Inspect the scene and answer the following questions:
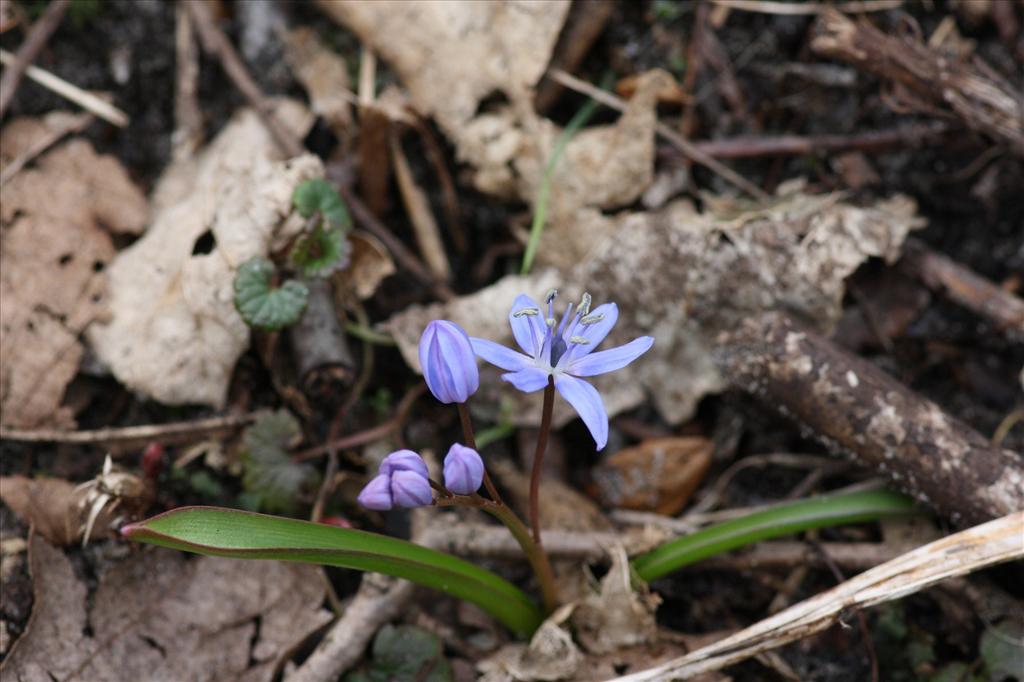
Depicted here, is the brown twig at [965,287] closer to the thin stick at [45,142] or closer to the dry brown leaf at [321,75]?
the dry brown leaf at [321,75]

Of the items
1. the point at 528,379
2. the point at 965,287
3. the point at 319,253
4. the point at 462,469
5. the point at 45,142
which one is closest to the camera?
the point at 462,469

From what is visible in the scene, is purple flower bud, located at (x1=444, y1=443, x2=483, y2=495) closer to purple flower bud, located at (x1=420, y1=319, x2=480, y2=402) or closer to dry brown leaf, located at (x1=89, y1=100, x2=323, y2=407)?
purple flower bud, located at (x1=420, y1=319, x2=480, y2=402)

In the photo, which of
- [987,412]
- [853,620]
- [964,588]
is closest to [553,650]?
[853,620]

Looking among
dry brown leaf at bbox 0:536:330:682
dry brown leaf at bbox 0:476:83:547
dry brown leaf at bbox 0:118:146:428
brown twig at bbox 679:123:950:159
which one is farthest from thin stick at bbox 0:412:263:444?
brown twig at bbox 679:123:950:159

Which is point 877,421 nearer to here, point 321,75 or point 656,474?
point 656,474

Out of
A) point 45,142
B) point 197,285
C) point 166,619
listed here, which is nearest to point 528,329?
point 197,285

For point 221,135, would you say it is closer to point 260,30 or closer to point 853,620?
point 260,30
